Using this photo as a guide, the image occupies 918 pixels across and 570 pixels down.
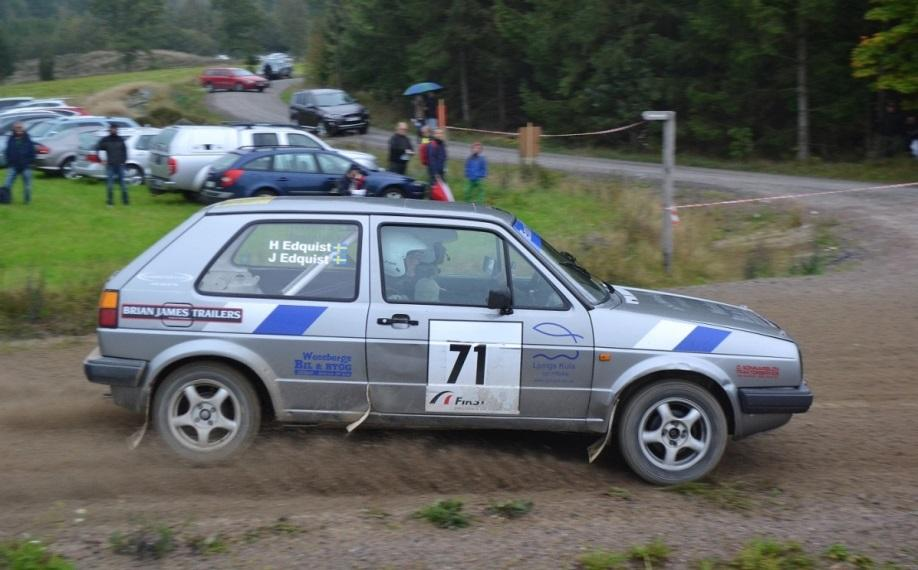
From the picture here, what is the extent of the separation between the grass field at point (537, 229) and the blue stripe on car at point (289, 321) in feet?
16.0

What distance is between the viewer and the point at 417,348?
246 inches

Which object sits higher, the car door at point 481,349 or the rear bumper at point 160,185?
the rear bumper at point 160,185

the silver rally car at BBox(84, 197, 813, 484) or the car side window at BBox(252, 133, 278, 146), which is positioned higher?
the car side window at BBox(252, 133, 278, 146)

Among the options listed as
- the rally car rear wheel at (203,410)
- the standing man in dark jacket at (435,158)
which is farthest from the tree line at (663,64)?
the rally car rear wheel at (203,410)

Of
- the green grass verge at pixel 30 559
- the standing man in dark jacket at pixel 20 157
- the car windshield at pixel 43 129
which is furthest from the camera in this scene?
the car windshield at pixel 43 129

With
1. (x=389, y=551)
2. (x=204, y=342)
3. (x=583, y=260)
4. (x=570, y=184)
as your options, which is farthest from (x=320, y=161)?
(x=389, y=551)

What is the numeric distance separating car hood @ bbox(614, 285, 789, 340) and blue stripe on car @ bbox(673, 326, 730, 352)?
108 millimetres

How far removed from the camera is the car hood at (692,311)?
21.2 ft

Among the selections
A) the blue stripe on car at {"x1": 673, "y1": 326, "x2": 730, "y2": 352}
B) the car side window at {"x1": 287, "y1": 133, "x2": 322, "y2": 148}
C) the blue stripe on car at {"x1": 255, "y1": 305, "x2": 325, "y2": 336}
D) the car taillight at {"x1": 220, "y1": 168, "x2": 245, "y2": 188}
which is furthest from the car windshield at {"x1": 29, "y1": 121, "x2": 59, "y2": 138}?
the blue stripe on car at {"x1": 673, "y1": 326, "x2": 730, "y2": 352}

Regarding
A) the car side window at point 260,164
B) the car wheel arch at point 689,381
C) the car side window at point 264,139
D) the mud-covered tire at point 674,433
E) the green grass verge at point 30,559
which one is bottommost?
the green grass verge at point 30,559

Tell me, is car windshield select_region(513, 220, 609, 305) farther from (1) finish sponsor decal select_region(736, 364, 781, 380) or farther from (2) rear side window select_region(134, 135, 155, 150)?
(2) rear side window select_region(134, 135, 155, 150)

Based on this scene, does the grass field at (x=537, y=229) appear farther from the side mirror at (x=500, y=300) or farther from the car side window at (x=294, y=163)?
the side mirror at (x=500, y=300)

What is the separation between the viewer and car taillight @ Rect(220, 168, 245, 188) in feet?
62.1

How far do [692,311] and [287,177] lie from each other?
13.7 meters
